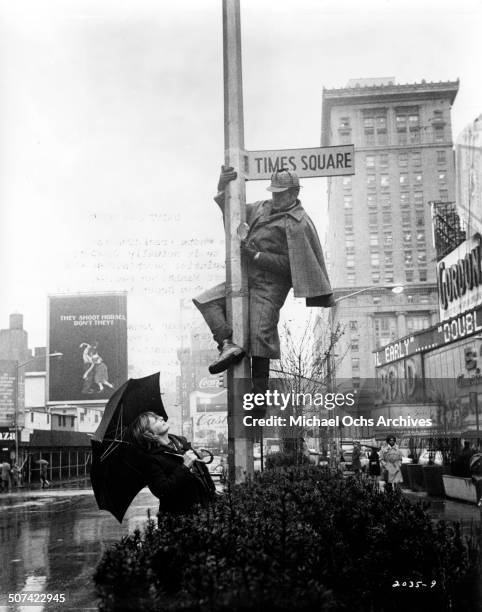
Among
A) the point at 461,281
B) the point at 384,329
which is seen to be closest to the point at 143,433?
the point at 384,329

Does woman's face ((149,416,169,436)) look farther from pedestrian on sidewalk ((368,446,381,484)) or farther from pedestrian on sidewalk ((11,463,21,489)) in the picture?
pedestrian on sidewalk ((11,463,21,489))

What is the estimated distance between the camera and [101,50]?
21.0 feet

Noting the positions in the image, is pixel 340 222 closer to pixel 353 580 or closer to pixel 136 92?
pixel 136 92

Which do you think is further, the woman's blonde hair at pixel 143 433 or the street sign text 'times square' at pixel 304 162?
the street sign text 'times square' at pixel 304 162

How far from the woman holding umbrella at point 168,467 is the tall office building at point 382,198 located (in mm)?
1997

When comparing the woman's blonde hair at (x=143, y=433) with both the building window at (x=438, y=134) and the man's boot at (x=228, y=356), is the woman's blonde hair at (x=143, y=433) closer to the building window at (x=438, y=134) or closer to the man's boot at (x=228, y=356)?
the man's boot at (x=228, y=356)

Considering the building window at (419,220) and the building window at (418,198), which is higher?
the building window at (418,198)

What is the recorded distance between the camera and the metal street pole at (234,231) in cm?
568

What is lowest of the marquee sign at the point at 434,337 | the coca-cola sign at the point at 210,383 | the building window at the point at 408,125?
the coca-cola sign at the point at 210,383

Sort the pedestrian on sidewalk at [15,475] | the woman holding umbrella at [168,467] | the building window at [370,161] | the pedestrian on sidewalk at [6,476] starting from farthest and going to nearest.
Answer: the pedestrian on sidewalk at [15,475], the pedestrian on sidewalk at [6,476], the building window at [370,161], the woman holding umbrella at [168,467]

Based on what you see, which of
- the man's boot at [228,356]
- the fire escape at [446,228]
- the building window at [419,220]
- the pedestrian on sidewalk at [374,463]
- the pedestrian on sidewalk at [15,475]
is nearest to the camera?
the man's boot at [228,356]

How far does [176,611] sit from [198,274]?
13.8 ft

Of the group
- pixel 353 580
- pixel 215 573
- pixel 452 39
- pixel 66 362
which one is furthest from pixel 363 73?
pixel 215 573

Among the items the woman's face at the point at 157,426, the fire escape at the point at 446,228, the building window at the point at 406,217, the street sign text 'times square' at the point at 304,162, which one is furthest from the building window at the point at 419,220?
the woman's face at the point at 157,426
